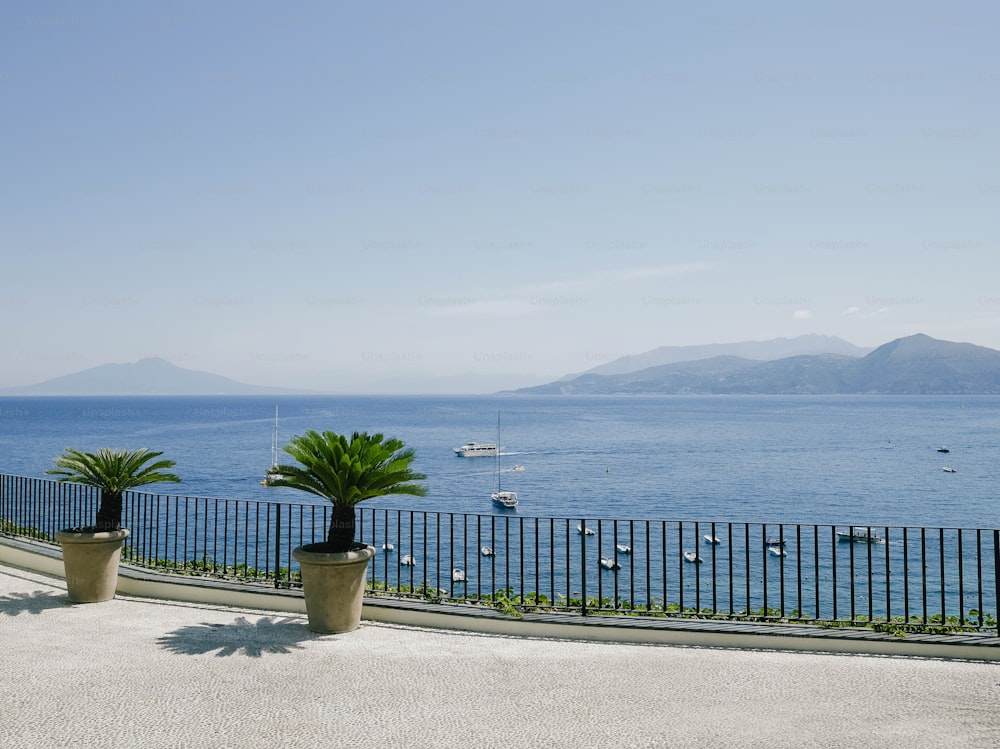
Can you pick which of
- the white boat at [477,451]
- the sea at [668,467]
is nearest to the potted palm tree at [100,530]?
the sea at [668,467]

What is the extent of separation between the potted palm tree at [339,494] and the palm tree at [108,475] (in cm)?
219

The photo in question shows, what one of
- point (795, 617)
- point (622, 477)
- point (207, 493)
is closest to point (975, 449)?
point (622, 477)

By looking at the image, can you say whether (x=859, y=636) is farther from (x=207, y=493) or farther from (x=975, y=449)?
(x=975, y=449)

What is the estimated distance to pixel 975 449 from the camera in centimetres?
8969

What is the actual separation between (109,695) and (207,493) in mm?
56246

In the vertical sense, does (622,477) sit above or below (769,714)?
below

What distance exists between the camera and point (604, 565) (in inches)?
1344

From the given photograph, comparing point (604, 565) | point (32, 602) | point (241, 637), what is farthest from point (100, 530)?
point (604, 565)

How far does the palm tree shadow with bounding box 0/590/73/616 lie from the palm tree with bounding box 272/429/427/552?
10.5ft

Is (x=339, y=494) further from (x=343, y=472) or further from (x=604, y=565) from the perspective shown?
(x=604, y=565)

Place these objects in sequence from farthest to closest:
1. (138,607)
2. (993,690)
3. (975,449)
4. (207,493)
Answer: (975,449), (207,493), (138,607), (993,690)

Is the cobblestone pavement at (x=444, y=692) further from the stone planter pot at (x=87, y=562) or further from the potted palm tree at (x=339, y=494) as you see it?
the stone planter pot at (x=87, y=562)

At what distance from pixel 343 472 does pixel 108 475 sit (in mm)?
3280

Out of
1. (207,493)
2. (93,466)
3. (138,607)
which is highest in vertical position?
(93,466)
